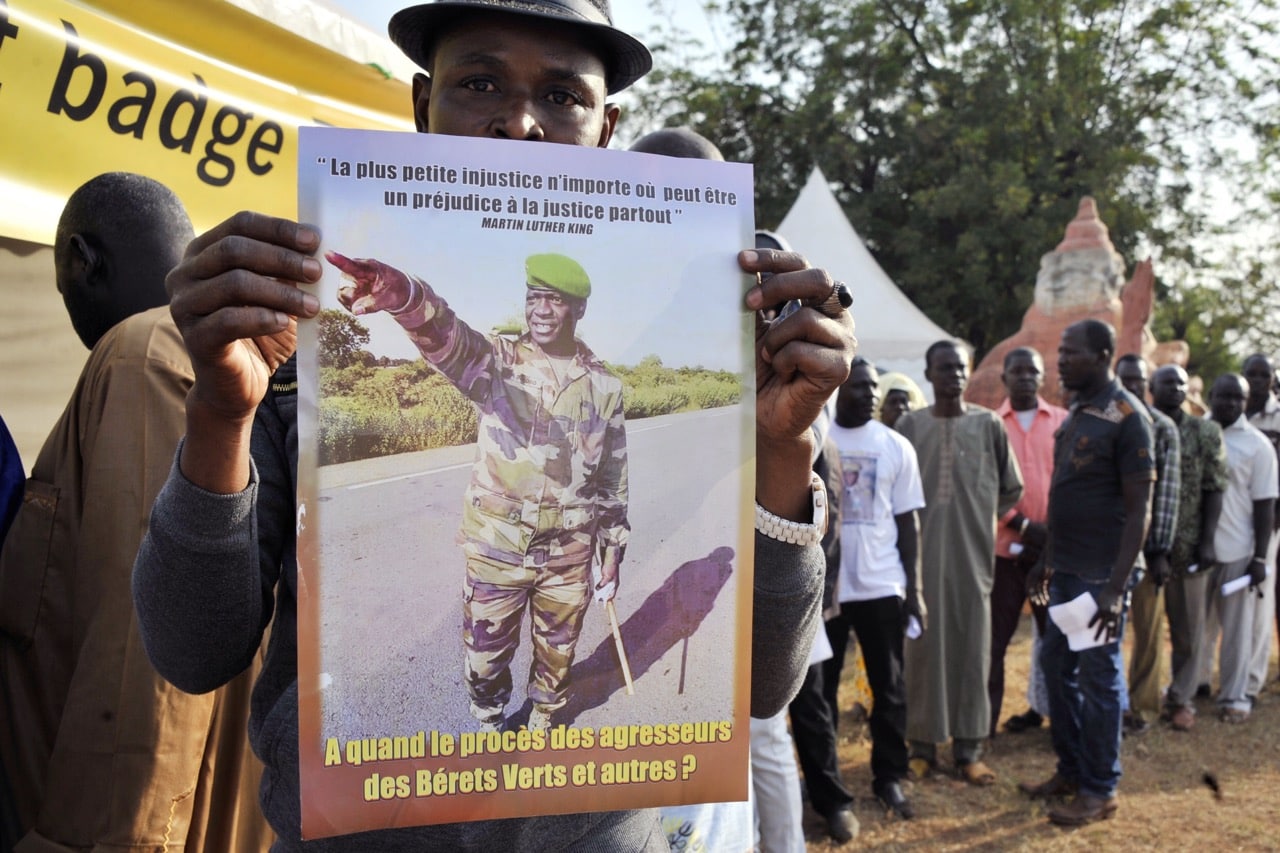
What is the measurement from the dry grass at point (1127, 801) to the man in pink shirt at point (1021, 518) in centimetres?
48

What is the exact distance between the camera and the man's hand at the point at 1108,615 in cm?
409

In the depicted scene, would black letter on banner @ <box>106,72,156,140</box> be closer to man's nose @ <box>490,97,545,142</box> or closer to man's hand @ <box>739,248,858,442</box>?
man's nose @ <box>490,97,545,142</box>

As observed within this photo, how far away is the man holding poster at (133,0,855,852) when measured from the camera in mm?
1030

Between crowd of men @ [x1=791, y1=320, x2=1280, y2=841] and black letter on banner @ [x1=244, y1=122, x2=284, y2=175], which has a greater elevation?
black letter on banner @ [x1=244, y1=122, x2=284, y2=175]

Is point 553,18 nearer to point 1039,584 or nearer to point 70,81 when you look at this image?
point 70,81

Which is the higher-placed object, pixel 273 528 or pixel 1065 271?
pixel 1065 271

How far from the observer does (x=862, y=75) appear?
22.2 m

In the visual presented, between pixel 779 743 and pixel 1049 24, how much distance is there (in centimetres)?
2211

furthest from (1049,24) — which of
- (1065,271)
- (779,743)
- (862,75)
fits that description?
(779,743)

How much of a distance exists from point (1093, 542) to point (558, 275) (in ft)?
12.5

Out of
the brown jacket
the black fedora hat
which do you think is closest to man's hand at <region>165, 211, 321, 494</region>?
the black fedora hat

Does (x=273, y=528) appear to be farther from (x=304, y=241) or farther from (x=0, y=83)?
(x=0, y=83)

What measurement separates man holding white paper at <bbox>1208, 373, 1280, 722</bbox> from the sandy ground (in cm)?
613

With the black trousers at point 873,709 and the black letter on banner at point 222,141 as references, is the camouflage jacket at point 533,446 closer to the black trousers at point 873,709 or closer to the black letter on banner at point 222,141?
the black letter on banner at point 222,141
